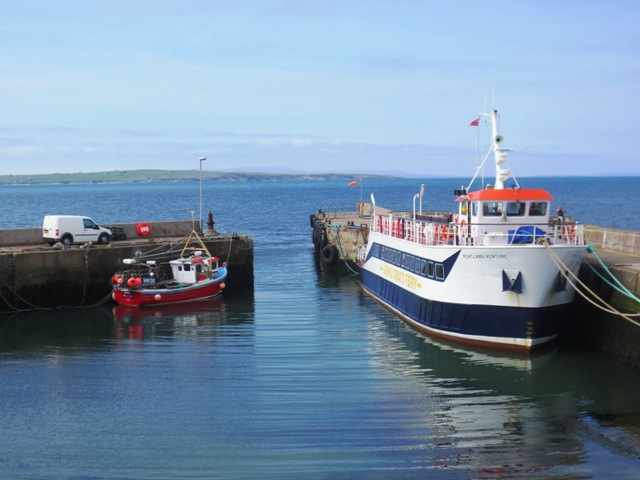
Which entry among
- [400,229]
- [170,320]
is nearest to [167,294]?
[170,320]

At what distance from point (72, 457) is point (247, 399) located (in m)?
5.40

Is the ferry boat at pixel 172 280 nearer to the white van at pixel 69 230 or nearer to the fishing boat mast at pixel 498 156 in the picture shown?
the white van at pixel 69 230

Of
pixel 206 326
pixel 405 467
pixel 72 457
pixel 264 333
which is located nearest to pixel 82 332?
pixel 206 326

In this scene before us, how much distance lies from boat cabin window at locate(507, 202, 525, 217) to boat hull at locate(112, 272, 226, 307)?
1640cm

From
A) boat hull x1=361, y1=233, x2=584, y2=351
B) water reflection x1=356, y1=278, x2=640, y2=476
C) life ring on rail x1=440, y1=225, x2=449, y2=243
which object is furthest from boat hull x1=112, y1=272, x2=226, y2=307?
life ring on rail x1=440, y1=225, x2=449, y2=243

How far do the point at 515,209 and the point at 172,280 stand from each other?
1830 centimetres

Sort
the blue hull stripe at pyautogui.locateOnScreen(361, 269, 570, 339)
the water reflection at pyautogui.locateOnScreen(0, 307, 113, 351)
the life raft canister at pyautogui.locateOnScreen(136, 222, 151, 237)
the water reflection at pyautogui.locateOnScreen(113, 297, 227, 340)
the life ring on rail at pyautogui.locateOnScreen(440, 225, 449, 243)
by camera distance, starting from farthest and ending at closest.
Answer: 1. the life raft canister at pyautogui.locateOnScreen(136, 222, 151, 237)
2. the water reflection at pyautogui.locateOnScreen(113, 297, 227, 340)
3. the water reflection at pyautogui.locateOnScreen(0, 307, 113, 351)
4. the life ring on rail at pyautogui.locateOnScreen(440, 225, 449, 243)
5. the blue hull stripe at pyautogui.locateOnScreen(361, 269, 570, 339)

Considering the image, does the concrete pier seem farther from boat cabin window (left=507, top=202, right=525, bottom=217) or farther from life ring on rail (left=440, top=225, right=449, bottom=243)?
boat cabin window (left=507, top=202, right=525, bottom=217)

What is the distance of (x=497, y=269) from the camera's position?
24.2 meters

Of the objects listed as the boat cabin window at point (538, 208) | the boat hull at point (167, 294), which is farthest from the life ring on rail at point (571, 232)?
the boat hull at point (167, 294)

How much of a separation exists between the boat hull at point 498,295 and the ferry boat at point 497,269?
0.03 meters

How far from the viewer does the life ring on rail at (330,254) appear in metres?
46.9

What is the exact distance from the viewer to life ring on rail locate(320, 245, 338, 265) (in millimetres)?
46938

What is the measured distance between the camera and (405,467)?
54.2 ft
